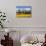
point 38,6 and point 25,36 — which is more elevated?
point 38,6

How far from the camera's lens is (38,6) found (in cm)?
420

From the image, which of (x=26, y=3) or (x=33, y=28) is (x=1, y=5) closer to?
(x=26, y=3)

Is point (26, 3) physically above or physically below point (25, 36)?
above

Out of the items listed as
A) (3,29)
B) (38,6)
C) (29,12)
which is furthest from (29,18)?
(3,29)

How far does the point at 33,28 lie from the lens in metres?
4.21

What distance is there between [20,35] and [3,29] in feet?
1.73

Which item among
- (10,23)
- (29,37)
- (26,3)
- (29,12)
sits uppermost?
(26,3)

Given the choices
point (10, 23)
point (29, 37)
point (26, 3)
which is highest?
point (26, 3)

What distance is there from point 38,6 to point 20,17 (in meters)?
0.62

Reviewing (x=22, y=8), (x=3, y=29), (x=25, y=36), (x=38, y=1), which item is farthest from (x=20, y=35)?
(x=38, y=1)

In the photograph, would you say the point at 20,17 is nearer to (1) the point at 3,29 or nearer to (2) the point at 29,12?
(2) the point at 29,12

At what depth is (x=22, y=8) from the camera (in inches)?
165

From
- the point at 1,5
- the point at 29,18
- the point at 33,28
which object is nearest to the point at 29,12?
the point at 29,18

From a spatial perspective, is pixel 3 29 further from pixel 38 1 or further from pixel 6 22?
pixel 38 1
